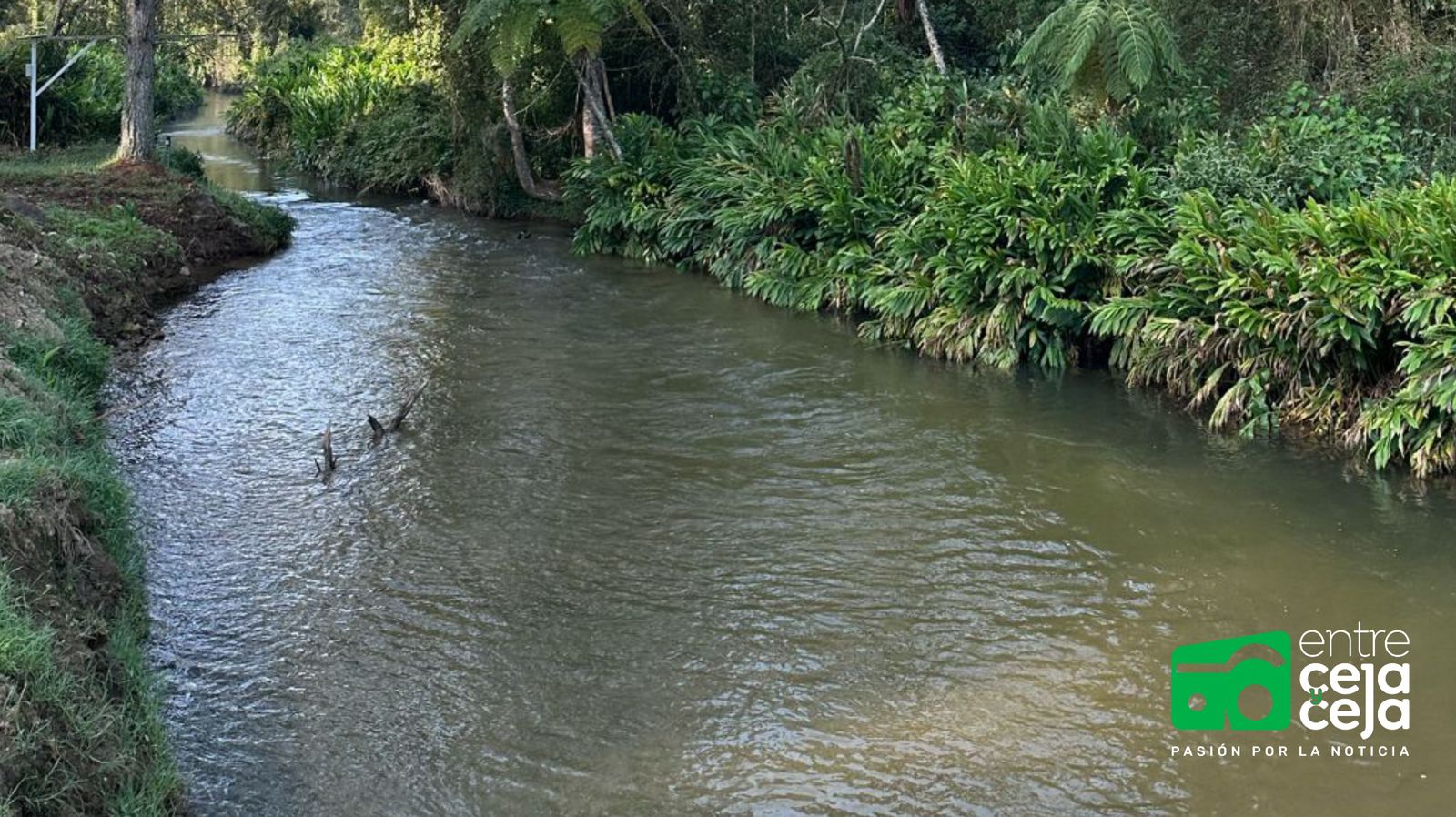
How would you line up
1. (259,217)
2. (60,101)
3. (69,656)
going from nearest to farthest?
(69,656)
(259,217)
(60,101)

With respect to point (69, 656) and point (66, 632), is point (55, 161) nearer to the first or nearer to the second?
point (66, 632)

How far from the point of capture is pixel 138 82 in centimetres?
1786

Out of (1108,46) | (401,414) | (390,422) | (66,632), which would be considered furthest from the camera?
(1108,46)

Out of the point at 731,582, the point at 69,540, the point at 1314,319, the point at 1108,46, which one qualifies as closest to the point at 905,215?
the point at 1108,46

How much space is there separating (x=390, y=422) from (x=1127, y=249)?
6.24 m

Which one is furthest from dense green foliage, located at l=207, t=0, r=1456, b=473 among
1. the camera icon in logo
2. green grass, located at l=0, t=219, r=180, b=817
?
green grass, located at l=0, t=219, r=180, b=817

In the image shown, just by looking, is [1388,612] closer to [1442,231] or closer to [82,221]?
[1442,231]

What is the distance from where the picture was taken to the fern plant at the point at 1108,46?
11.8 meters

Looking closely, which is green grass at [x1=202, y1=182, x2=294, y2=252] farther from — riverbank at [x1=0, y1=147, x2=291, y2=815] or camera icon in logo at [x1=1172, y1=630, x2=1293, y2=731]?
camera icon in logo at [x1=1172, y1=630, x2=1293, y2=731]

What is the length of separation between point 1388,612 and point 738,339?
7.32 meters

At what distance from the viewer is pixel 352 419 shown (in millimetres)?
10586

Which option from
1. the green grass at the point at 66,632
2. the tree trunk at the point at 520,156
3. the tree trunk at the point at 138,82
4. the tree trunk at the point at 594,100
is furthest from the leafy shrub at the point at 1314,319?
the tree trunk at the point at 138,82

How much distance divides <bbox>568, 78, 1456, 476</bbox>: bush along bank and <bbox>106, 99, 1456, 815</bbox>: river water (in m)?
0.50

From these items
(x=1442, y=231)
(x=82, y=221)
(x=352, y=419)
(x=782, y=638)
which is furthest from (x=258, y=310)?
(x=1442, y=231)
